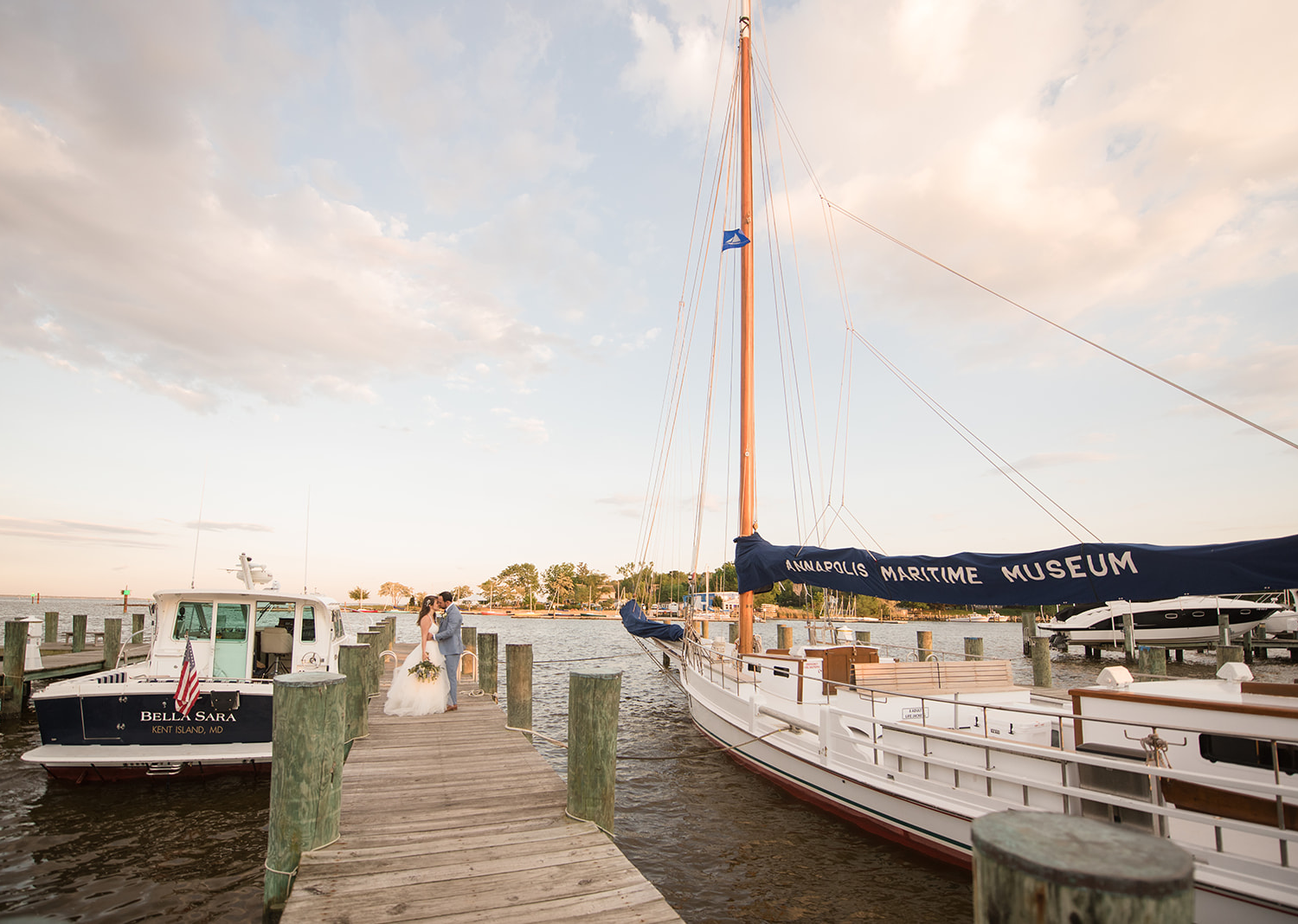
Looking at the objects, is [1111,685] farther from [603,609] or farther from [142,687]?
Answer: [603,609]

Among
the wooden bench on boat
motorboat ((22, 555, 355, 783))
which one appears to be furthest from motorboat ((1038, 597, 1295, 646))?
motorboat ((22, 555, 355, 783))

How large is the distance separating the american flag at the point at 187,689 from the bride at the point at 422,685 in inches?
111

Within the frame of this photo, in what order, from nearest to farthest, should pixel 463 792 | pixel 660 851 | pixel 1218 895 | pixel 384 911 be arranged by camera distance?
pixel 384 911 < pixel 1218 895 < pixel 463 792 < pixel 660 851

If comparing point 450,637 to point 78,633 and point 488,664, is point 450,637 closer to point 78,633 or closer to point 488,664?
point 488,664

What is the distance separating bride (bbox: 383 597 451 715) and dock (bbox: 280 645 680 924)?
2.94m

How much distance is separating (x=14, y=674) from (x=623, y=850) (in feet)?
55.6

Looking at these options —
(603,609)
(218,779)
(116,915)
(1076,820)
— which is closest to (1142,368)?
(1076,820)

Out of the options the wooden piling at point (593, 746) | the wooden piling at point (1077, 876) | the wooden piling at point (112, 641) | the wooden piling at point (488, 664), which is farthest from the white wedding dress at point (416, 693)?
the wooden piling at point (112, 641)

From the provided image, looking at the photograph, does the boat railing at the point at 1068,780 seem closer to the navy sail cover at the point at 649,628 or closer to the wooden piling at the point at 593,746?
the wooden piling at the point at 593,746

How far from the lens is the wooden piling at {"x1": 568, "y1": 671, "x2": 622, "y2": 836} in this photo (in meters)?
5.83

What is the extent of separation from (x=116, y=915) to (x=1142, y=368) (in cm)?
1241

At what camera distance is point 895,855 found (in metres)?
8.57

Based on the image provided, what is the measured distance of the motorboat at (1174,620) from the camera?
33656 mm

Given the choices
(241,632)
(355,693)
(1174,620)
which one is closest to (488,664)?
(241,632)
